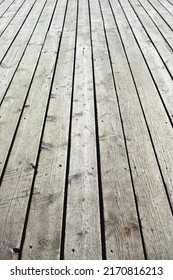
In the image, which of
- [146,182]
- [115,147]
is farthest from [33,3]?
[146,182]

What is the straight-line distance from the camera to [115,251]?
1069mm

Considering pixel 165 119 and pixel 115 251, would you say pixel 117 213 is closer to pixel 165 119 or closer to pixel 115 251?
pixel 115 251

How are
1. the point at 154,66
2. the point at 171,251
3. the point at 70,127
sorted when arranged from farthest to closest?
1. the point at 154,66
2. the point at 70,127
3. the point at 171,251

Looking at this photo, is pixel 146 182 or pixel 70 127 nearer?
pixel 146 182

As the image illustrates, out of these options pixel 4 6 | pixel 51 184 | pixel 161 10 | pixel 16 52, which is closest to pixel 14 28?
pixel 16 52

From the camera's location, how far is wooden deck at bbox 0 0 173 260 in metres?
1.12

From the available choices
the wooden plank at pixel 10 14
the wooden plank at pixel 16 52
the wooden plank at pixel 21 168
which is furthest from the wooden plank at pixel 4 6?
the wooden plank at pixel 21 168

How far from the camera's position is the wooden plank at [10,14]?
329 cm

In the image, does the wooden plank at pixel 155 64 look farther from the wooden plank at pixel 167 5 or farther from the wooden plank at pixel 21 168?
the wooden plank at pixel 21 168

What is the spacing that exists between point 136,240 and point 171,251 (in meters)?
0.13

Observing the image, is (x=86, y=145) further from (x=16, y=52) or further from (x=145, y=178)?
(x=16, y=52)

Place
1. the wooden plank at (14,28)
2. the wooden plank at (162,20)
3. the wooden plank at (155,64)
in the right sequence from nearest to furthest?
the wooden plank at (155,64), the wooden plank at (14,28), the wooden plank at (162,20)

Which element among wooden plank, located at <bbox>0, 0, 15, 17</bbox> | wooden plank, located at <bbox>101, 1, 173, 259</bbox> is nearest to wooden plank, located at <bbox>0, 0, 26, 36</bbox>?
wooden plank, located at <bbox>0, 0, 15, 17</bbox>

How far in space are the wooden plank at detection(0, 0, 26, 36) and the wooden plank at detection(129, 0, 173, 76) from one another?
5.09 feet
